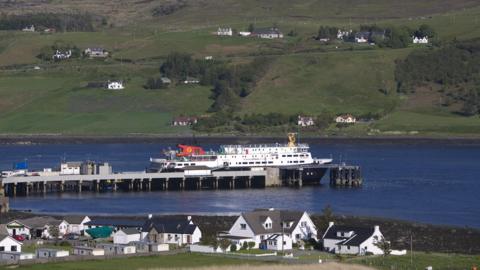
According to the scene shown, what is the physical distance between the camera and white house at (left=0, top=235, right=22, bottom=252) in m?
55.2

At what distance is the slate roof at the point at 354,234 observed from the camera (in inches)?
2223

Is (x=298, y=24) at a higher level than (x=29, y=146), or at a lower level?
higher

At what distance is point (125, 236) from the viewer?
58.5 m

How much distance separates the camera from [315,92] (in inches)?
6220

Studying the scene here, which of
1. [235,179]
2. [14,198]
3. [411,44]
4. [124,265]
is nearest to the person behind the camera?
[124,265]

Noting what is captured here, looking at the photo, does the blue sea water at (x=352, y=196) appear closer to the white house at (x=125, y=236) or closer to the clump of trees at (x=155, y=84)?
the white house at (x=125, y=236)

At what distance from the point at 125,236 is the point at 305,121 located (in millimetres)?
89017

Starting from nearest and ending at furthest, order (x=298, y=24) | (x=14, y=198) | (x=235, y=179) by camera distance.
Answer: (x=14, y=198)
(x=235, y=179)
(x=298, y=24)

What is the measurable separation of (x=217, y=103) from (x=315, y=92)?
407 inches

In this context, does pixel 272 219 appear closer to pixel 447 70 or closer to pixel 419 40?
pixel 447 70

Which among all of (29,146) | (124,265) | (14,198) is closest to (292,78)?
(29,146)

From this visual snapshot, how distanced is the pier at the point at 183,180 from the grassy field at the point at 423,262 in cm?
3619

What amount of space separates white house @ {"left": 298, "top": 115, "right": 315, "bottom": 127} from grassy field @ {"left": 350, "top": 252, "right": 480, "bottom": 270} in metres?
90.8

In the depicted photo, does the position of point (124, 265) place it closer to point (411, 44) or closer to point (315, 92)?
Answer: point (315, 92)
